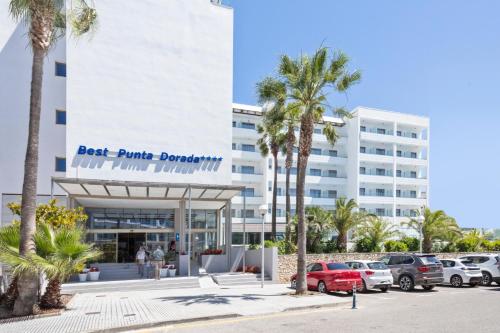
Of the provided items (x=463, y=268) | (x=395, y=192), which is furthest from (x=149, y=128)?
(x=395, y=192)

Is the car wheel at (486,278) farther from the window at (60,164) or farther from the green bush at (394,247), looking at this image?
the window at (60,164)

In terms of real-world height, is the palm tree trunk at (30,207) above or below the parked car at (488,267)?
above

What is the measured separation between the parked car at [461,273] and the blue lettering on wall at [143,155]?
1462cm

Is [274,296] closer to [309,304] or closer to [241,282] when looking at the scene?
[309,304]

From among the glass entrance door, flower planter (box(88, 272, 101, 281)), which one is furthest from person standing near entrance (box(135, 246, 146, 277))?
the glass entrance door

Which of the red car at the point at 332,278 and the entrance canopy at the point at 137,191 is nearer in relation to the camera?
the red car at the point at 332,278

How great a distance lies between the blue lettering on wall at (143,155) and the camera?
78.8 ft

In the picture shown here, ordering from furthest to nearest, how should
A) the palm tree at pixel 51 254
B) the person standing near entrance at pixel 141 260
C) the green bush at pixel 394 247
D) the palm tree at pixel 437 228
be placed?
the palm tree at pixel 437 228, the green bush at pixel 394 247, the person standing near entrance at pixel 141 260, the palm tree at pixel 51 254

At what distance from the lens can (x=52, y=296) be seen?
14508 millimetres

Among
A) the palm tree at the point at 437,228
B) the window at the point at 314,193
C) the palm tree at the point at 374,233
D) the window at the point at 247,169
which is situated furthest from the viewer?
the window at the point at 314,193

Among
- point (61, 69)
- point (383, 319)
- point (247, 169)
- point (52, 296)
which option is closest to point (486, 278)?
point (383, 319)

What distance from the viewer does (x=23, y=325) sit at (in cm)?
1242

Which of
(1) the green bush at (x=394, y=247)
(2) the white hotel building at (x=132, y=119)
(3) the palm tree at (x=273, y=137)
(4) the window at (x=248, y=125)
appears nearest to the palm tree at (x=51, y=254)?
(2) the white hotel building at (x=132, y=119)

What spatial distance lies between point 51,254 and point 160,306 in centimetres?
422
